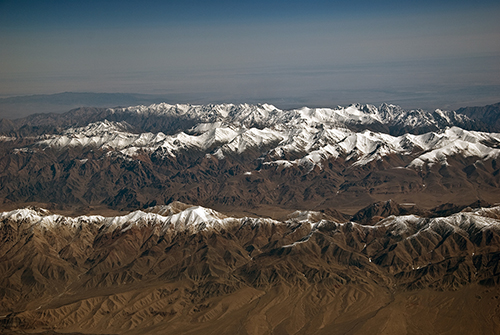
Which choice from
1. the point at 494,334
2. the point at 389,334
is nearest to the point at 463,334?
the point at 494,334

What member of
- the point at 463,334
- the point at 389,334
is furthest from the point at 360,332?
the point at 463,334

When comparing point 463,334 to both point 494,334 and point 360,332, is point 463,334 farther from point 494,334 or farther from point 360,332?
point 360,332

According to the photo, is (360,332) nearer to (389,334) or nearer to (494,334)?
(389,334)

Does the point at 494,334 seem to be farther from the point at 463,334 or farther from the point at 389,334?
the point at 389,334
